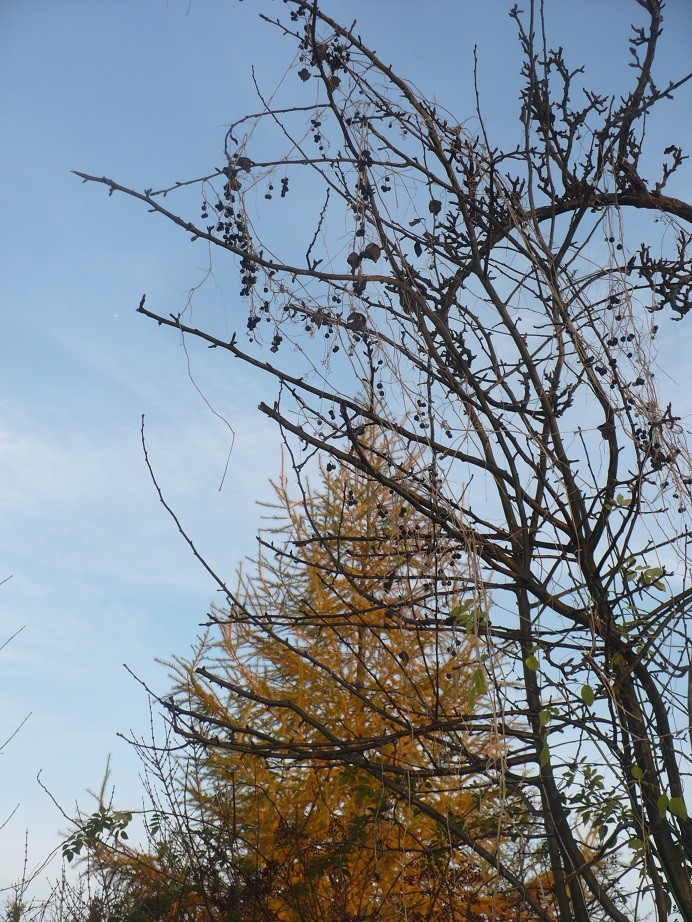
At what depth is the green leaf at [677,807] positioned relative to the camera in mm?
1871

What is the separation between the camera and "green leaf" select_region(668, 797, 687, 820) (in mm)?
1871

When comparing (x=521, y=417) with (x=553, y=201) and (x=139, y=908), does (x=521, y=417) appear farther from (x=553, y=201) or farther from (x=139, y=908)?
(x=139, y=908)

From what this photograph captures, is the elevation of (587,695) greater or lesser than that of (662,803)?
greater

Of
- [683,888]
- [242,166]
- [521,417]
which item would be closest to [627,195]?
[521,417]

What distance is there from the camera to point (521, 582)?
2.27 m

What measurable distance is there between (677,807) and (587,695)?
298 mm

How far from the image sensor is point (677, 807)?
188 centimetres

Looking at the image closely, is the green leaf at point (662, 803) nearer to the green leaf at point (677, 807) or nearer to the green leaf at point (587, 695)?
the green leaf at point (677, 807)

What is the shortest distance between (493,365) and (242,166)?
0.94m

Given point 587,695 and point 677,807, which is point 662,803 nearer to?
point 677,807

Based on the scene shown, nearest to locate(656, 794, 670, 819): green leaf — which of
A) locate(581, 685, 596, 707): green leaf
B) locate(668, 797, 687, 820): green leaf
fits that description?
locate(668, 797, 687, 820): green leaf

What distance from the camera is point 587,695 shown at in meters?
1.94

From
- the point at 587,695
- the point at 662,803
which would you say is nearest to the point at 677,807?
the point at 662,803

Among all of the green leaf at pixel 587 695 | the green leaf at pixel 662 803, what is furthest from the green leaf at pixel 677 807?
the green leaf at pixel 587 695
